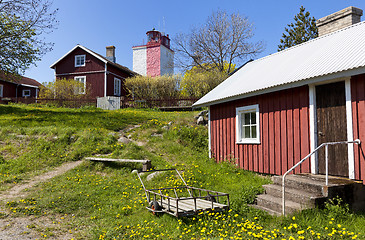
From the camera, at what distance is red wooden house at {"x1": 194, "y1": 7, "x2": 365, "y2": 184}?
240 inches

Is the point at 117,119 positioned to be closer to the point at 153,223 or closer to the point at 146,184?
the point at 146,184

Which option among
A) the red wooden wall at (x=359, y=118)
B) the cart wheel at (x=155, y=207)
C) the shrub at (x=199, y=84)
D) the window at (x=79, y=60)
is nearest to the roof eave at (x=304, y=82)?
the red wooden wall at (x=359, y=118)

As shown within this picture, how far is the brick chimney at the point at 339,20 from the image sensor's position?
8.86m

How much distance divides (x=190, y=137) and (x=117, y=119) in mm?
5213

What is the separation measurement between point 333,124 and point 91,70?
2434 centimetres

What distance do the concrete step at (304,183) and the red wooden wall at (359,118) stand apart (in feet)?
2.89

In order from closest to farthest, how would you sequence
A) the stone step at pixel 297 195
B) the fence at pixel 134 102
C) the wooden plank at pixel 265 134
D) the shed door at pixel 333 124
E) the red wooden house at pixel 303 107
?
the stone step at pixel 297 195, the red wooden house at pixel 303 107, the shed door at pixel 333 124, the wooden plank at pixel 265 134, the fence at pixel 134 102

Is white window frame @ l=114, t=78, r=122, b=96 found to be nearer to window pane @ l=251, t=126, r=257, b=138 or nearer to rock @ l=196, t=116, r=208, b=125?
rock @ l=196, t=116, r=208, b=125

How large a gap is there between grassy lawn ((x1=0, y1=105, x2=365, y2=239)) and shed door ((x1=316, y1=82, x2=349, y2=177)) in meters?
1.30

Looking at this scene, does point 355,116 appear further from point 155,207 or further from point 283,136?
point 155,207

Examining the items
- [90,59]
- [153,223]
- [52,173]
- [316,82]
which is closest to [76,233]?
[153,223]

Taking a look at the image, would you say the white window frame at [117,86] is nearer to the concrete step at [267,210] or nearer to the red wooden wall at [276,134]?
the red wooden wall at [276,134]

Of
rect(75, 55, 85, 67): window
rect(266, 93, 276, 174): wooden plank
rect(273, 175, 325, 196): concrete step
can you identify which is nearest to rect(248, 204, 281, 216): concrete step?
rect(273, 175, 325, 196): concrete step

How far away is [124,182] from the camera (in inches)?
347
